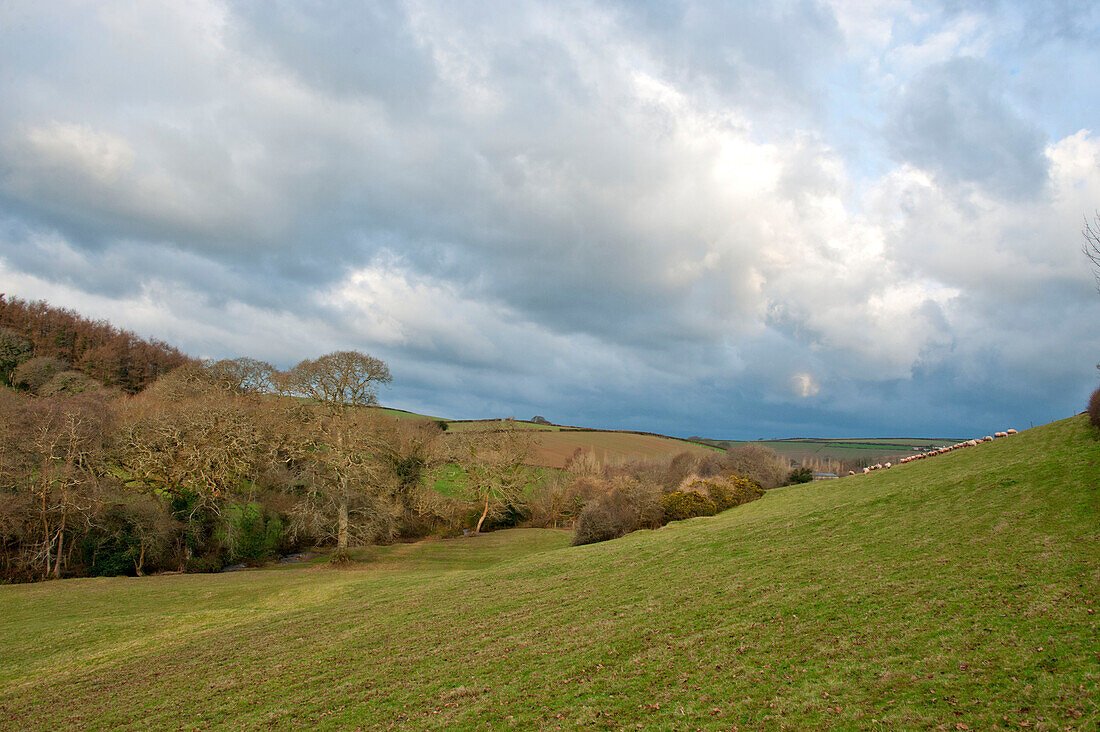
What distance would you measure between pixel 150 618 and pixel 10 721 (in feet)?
40.1

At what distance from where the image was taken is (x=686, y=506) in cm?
4391

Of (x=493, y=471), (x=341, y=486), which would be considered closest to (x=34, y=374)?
(x=341, y=486)

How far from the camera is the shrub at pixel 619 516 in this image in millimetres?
42875

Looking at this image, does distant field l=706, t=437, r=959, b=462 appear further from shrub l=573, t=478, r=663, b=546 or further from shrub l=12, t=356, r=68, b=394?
shrub l=12, t=356, r=68, b=394

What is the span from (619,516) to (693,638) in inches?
1257

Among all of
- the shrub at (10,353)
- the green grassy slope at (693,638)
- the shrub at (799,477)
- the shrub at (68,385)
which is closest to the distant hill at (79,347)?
the shrub at (10,353)

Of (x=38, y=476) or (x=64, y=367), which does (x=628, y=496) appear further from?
(x=64, y=367)

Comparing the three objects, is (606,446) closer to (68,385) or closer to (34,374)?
(68,385)

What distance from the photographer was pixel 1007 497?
1977cm

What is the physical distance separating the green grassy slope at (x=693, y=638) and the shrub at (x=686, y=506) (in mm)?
16558

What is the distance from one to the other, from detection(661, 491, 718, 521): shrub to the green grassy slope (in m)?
16.6

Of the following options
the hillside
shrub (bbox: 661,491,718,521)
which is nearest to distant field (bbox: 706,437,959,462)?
the hillside

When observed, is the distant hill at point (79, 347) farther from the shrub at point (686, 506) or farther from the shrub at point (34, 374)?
the shrub at point (686, 506)

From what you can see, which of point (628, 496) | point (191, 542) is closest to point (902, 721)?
point (628, 496)
